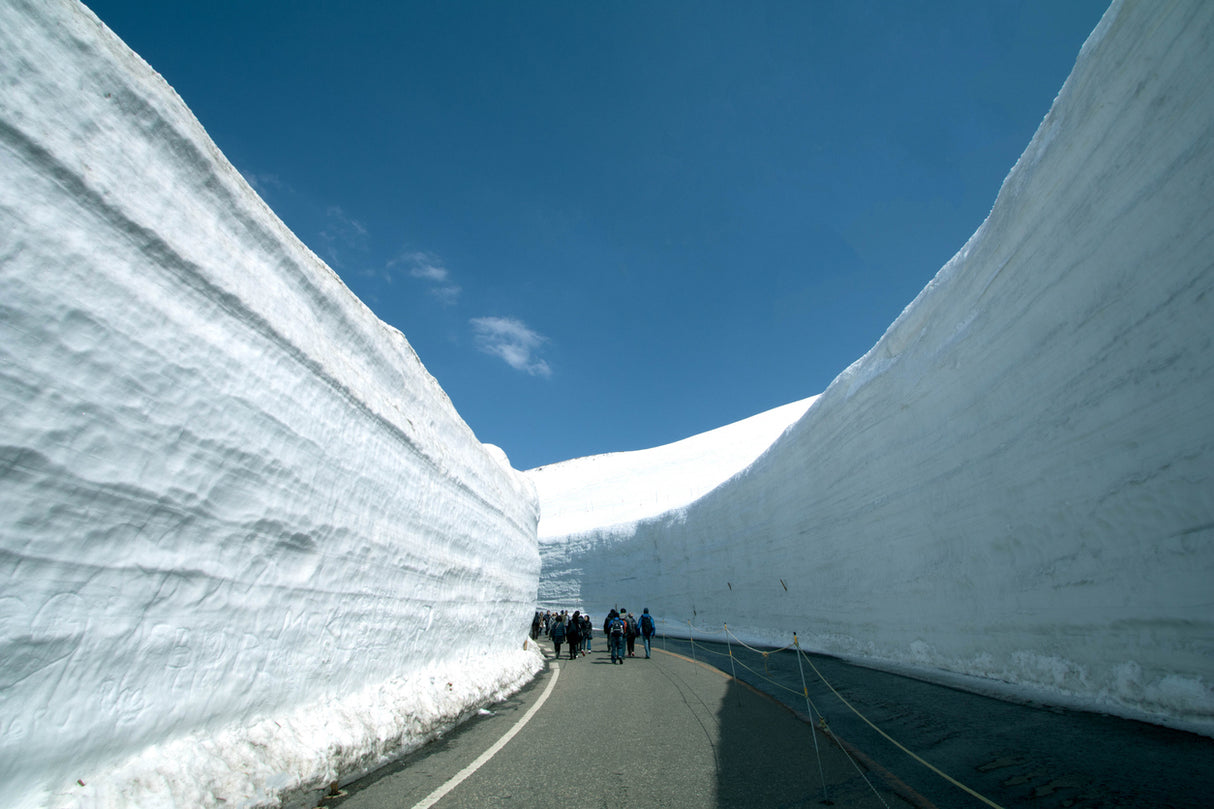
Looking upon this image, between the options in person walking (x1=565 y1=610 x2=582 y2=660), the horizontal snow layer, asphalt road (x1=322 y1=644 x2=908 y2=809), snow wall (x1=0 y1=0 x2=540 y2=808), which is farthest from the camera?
the horizontal snow layer

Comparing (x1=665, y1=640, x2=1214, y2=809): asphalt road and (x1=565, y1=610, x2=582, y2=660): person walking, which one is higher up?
(x1=565, y1=610, x2=582, y2=660): person walking

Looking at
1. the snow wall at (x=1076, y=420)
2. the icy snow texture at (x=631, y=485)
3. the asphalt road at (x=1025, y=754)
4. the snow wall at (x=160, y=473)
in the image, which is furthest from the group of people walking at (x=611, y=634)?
the icy snow texture at (x=631, y=485)

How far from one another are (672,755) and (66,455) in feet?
15.4

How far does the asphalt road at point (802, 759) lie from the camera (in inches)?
149

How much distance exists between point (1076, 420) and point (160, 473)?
7.29 m

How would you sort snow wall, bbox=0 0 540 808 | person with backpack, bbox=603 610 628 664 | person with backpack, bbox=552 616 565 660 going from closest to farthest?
snow wall, bbox=0 0 540 808
person with backpack, bbox=603 610 628 664
person with backpack, bbox=552 616 565 660

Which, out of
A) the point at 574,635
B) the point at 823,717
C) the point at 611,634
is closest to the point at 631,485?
the point at 574,635

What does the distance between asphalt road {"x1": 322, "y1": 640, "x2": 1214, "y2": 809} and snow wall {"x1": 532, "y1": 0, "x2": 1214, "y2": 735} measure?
800mm

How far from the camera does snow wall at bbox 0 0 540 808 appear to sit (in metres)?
2.87

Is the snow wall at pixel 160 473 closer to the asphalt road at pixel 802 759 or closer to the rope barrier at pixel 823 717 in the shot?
the asphalt road at pixel 802 759

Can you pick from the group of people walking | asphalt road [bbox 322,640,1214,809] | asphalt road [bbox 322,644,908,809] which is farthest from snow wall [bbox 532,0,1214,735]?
the group of people walking

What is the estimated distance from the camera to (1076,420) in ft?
18.5

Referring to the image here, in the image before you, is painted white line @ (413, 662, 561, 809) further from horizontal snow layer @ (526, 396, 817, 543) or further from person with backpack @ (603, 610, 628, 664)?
horizontal snow layer @ (526, 396, 817, 543)

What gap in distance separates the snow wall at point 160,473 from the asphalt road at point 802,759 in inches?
34.0
